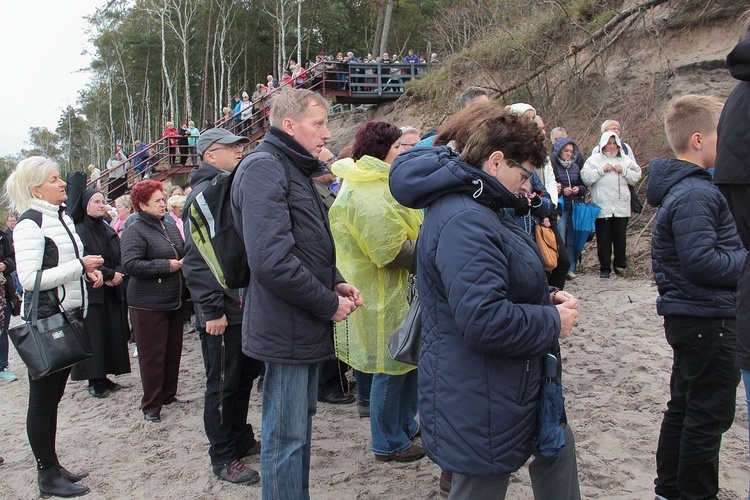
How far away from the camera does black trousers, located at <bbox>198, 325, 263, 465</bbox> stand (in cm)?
341

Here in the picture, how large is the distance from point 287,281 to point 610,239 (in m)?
6.05

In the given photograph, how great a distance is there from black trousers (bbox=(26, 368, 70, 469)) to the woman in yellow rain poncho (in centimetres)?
164

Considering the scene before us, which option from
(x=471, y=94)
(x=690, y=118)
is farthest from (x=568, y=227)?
(x=690, y=118)

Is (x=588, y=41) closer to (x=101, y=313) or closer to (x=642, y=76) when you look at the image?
(x=642, y=76)

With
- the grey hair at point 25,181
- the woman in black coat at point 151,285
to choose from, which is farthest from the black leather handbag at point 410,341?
the woman in black coat at point 151,285

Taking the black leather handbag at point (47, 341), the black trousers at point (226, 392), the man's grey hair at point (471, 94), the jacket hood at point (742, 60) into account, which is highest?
the man's grey hair at point (471, 94)

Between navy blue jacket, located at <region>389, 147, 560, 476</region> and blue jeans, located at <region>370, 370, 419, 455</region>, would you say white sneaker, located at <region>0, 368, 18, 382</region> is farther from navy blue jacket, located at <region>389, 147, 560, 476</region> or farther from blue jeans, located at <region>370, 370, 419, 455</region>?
navy blue jacket, located at <region>389, 147, 560, 476</region>

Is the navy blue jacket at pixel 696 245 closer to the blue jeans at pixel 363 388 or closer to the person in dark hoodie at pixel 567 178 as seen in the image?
the blue jeans at pixel 363 388

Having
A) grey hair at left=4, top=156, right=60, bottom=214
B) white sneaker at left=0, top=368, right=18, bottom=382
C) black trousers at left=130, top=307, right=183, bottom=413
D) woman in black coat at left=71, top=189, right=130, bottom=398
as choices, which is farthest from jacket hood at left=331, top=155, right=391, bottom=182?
white sneaker at left=0, top=368, right=18, bottom=382

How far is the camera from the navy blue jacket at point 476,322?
5.82ft

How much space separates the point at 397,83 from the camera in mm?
20562

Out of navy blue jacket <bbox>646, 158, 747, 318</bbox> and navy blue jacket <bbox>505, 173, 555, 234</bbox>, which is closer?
navy blue jacket <bbox>646, 158, 747, 318</bbox>

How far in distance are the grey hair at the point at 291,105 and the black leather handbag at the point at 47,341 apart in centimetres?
169

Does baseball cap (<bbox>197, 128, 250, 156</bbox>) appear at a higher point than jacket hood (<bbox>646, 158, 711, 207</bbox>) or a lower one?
higher
